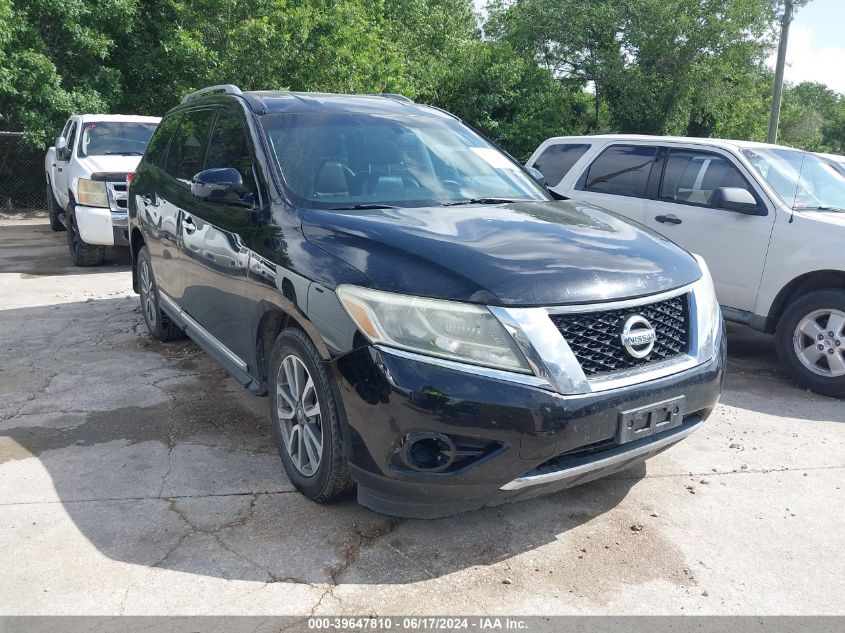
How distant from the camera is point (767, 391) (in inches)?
211

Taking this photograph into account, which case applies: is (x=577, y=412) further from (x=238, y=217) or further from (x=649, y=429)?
(x=238, y=217)

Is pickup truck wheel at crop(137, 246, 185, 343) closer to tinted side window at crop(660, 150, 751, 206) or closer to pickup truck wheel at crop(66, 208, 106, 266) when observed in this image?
pickup truck wheel at crop(66, 208, 106, 266)

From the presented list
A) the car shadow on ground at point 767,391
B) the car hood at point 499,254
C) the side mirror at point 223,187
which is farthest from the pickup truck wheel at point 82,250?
the car shadow on ground at point 767,391

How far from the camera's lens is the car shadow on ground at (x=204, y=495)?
3.05 meters

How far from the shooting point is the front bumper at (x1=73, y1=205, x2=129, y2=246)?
928 centimetres

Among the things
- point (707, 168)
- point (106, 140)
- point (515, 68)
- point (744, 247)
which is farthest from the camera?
point (515, 68)

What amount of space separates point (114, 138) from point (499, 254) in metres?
9.23

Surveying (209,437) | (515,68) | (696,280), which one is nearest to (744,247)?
(696,280)

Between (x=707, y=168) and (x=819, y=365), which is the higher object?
(x=707, y=168)

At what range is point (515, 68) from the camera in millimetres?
21266

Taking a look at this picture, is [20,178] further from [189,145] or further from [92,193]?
[189,145]

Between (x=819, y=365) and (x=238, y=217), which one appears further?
(x=819, y=365)

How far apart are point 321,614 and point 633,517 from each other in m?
1.53

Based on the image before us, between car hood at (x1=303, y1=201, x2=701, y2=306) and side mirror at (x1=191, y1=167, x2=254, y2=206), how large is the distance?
1.73 feet
